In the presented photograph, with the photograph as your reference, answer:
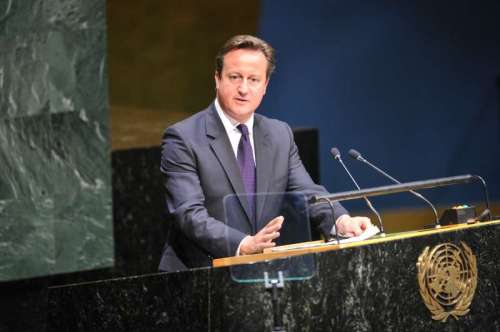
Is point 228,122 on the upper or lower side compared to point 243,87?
lower

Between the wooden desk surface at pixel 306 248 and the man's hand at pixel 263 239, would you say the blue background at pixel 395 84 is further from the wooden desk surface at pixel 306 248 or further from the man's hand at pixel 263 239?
the man's hand at pixel 263 239

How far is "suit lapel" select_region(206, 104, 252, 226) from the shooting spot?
4.11 m

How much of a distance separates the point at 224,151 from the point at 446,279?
3.31 ft

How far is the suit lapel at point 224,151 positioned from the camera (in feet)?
13.5

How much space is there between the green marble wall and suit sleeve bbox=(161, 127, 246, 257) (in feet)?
6.02

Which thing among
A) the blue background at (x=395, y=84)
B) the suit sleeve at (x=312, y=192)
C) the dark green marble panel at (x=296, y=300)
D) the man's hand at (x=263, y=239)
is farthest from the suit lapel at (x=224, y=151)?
the blue background at (x=395, y=84)

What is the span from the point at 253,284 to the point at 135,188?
3349 mm

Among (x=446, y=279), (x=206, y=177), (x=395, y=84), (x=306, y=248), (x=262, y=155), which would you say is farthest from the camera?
(x=395, y=84)

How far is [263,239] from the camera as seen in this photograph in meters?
3.47

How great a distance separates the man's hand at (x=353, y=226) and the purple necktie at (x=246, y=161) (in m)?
0.42

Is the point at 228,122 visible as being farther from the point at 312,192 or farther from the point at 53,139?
the point at 53,139

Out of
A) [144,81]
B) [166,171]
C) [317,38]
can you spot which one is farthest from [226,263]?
[317,38]

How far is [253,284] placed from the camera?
3.35m

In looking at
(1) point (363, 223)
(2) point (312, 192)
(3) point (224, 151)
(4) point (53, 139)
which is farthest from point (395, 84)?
(1) point (363, 223)
